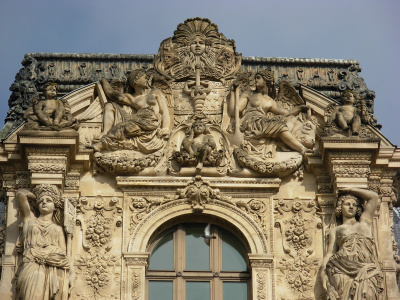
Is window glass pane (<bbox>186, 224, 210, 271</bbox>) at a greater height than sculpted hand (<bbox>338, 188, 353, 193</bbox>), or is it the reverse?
sculpted hand (<bbox>338, 188, 353, 193</bbox>)

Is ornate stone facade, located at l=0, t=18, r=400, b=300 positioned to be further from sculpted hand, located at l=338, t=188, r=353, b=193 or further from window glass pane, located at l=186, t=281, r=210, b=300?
window glass pane, located at l=186, t=281, r=210, b=300

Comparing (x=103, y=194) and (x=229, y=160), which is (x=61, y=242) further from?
(x=229, y=160)

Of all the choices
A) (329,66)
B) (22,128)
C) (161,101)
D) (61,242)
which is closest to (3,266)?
(61,242)

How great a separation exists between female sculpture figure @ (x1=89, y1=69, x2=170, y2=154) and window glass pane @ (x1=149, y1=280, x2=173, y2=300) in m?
2.60

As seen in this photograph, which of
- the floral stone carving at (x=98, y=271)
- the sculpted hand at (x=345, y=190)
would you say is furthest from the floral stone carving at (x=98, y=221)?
the sculpted hand at (x=345, y=190)

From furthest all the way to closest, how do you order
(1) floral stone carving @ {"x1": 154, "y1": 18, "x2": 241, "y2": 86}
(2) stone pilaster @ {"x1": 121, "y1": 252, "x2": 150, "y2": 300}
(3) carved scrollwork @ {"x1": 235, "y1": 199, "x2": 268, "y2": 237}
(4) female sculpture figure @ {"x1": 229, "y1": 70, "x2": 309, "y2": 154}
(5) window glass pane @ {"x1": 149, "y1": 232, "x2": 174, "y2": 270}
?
1. (1) floral stone carving @ {"x1": 154, "y1": 18, "x2": 241, "y2": 86}
2. (4) female sculpture figure @ {"x1": 229, "y1": 70, "x2": 309, "y2": 154}
3. (3) carved scrollwork @ {"x1": 235, "y1": 199, "x2": 268, "y2": 237}
4. (5) window glass pane @ {"x1": 149, "y1": 232, "x2": 174, "y2": 270}
5. (2) stone pilaster @ {"x1": 121, "y1": 252, "x2": 150, "y2": 300}

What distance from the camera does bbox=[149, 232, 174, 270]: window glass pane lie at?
2531cm

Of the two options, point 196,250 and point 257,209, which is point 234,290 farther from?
point 257,209

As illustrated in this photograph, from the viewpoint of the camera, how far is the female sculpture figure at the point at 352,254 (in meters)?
23.9

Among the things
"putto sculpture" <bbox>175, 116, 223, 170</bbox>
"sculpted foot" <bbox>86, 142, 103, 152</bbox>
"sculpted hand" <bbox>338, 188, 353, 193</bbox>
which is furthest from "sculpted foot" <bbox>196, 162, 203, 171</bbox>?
"sculpted hand" <bbox>338, 188, 353, 193</bbox>

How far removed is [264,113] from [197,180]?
2109 millimetres

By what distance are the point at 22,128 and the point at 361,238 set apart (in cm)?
674

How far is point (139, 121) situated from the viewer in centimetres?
2627

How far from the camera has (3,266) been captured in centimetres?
2473
